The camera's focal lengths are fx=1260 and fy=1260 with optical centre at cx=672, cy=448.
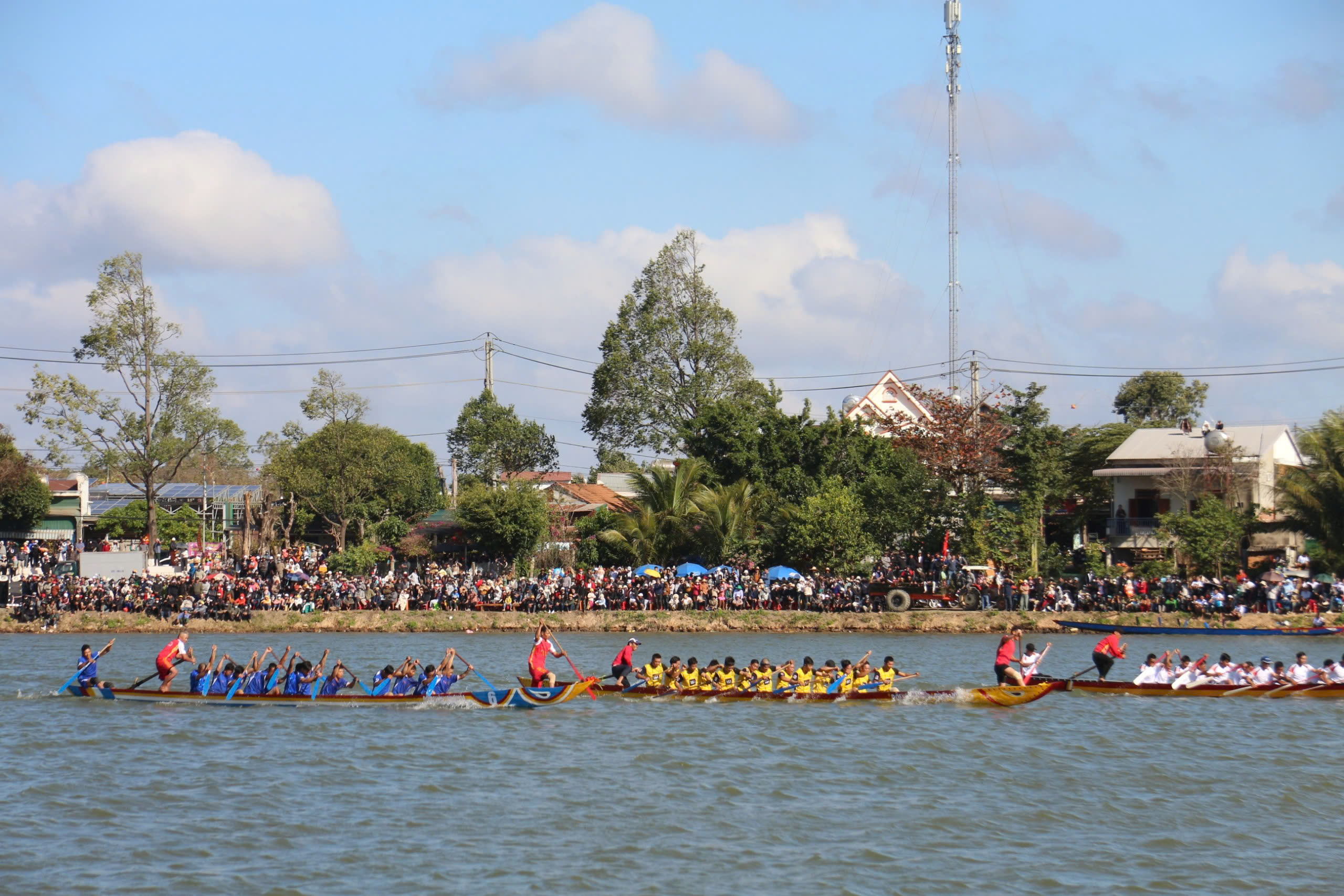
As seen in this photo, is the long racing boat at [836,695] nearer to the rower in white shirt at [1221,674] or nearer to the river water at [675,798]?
the river water at [675,798]

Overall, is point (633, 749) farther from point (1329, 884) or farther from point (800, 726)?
point (1329, 884)

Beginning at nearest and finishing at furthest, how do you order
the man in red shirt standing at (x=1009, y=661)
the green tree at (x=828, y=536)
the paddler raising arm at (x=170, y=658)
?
1. the man in red shirt standing at (x=1009, y=661)
2. the paddler raising arm at (x=170, y=658)
3. the green tree at (x=828, y=536)

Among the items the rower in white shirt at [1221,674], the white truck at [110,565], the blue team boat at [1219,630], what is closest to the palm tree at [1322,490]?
the blue team boat at [1219,630]

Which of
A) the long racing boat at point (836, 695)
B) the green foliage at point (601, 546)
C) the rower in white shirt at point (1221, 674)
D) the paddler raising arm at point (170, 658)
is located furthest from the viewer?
the green foliage at point (601, 546)

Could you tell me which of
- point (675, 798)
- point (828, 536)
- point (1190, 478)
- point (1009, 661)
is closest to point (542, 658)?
point (675, 798)

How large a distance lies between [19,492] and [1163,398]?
63.7 m

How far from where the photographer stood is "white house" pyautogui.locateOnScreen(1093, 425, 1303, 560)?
47.4 metres

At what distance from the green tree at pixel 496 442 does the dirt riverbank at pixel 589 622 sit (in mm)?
22663

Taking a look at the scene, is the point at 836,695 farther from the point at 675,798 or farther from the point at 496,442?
the point at 496,442

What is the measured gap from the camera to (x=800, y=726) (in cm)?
2386

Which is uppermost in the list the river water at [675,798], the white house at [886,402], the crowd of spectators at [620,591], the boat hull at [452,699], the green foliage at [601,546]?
the white house at [886,402]

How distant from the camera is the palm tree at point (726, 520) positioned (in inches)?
1759

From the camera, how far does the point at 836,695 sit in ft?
84.9

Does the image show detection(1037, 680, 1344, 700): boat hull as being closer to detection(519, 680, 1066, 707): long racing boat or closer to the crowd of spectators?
detection(519, 680, 1066, 707): long racing boat
